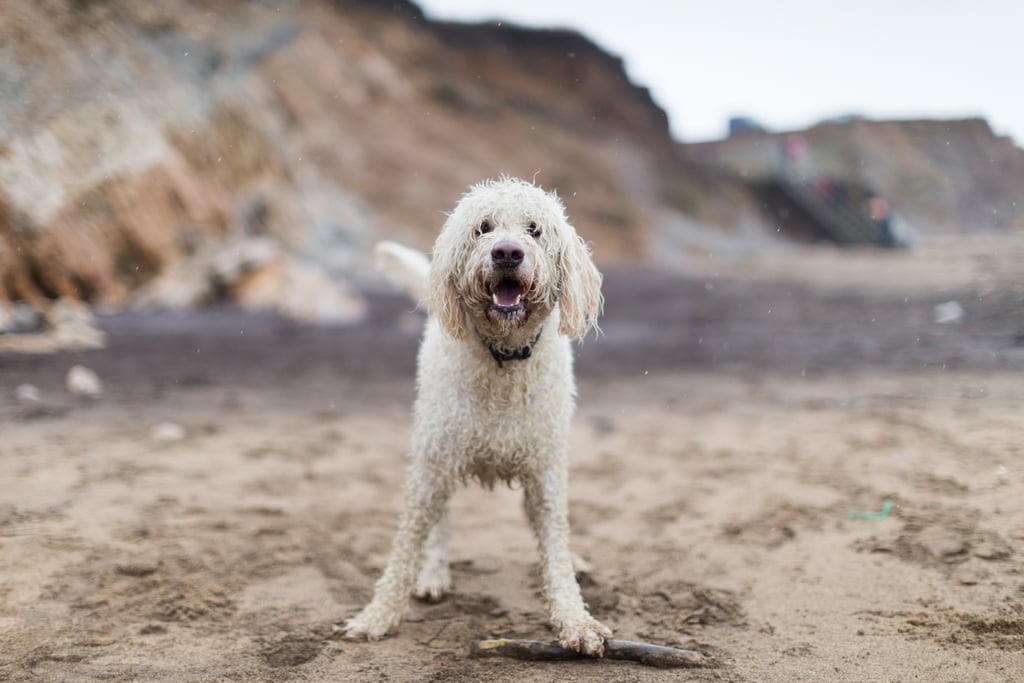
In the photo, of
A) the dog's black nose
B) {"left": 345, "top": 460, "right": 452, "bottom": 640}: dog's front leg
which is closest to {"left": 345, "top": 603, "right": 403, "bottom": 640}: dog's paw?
{"left": 345, "top": 460, "right": 452, "bottom": 640}: dog's front leg

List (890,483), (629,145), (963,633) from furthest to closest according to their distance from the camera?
(629,145)
(890,483)
(963,633)

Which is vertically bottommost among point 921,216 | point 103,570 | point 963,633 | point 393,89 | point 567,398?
point 103,570

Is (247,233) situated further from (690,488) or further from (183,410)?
(690,488)

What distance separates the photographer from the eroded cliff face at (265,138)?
38.3 ft

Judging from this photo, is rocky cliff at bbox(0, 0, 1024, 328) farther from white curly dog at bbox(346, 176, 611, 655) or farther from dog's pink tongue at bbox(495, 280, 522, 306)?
dog's pink tongue at bbox(495, 280, 522, 306)

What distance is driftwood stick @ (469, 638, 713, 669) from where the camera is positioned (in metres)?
2.84

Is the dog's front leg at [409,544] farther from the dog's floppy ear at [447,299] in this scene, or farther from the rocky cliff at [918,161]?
the rocky cliff at [918,161]

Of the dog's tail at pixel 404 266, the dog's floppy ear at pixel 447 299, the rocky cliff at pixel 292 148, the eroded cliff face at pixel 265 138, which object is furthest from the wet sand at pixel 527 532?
the rocky cliff at pixel 292 148

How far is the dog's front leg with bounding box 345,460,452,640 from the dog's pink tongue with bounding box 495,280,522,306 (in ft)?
2.81

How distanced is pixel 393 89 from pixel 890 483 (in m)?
27.9

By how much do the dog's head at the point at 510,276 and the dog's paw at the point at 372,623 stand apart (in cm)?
122

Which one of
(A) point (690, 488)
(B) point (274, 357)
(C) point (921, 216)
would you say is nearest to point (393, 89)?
(B) point (274, 357)

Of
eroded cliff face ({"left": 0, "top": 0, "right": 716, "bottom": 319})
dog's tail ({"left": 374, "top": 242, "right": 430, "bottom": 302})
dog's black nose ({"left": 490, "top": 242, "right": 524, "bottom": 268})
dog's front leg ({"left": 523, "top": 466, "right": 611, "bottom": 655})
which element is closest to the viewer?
dog's black nose ({"left": 490, "top": 242, "right": 524, "bottom": 268})

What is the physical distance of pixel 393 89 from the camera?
29297 mm
